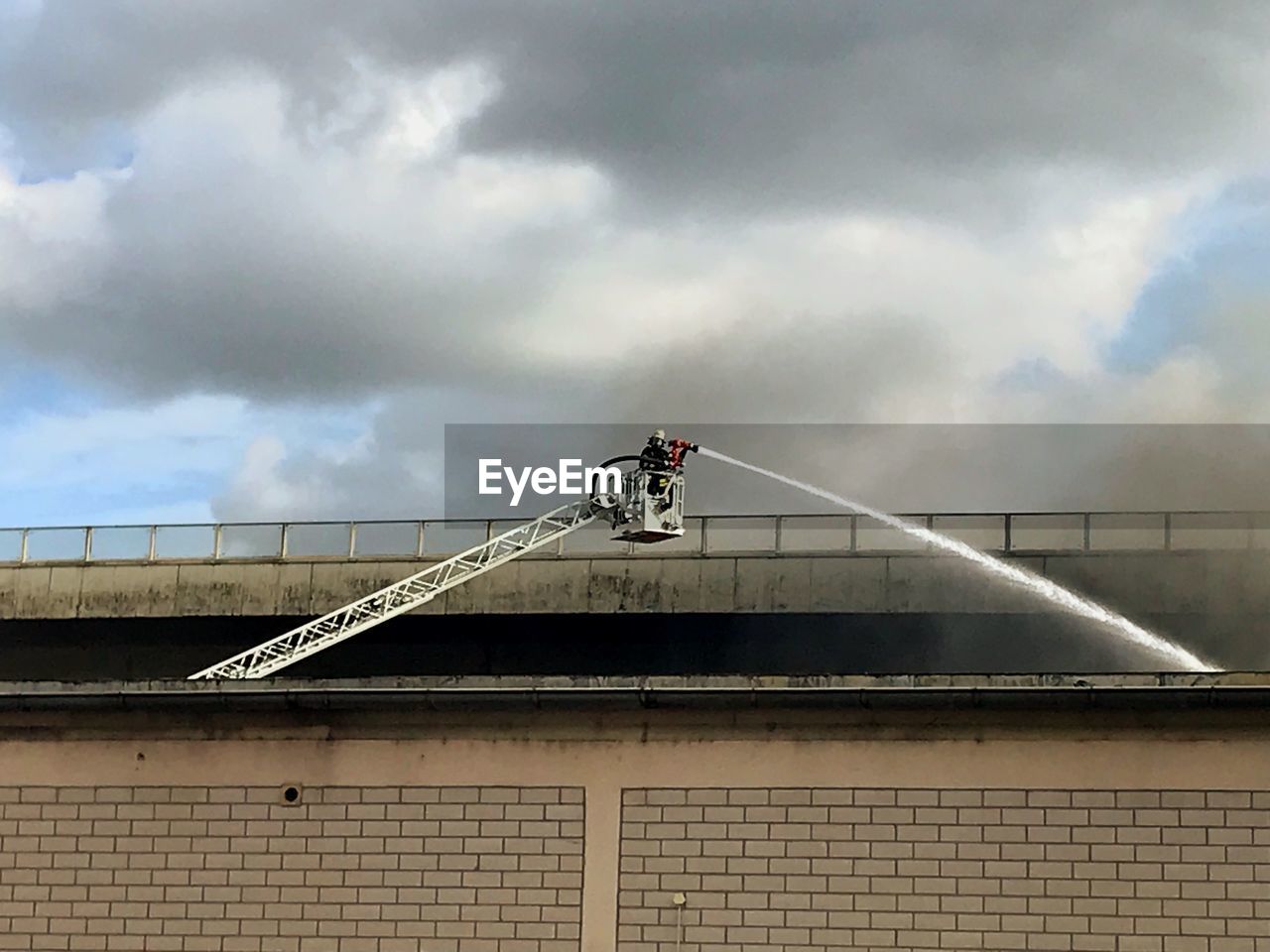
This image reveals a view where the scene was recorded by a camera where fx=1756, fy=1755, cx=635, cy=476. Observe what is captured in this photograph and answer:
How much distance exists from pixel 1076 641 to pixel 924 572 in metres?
4.08

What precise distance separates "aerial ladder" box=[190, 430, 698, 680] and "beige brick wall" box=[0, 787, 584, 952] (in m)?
17.1

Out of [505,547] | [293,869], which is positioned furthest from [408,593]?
[293,869]

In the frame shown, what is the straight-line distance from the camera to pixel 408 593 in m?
45.0

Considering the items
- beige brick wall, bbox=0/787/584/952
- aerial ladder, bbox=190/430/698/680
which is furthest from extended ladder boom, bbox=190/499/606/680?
beige brick wall, bbox=0/787/584/952

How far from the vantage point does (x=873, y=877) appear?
2267 centimetres

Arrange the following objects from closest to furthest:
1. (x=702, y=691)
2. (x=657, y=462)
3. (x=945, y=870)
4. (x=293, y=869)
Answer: (x=945, y=870) < (x=702, y=691) < (x=293, y=869) < (x=657, y=462)

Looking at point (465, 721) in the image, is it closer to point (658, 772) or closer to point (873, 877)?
point (658, 772)

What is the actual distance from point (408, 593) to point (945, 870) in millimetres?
24577

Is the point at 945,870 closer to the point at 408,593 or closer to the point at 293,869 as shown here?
the point at 293,869

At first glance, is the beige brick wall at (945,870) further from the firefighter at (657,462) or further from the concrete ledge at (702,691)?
the firefighter at (657,462)

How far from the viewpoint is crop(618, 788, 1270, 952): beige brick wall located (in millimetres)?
21922

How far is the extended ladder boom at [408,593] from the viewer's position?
43875 millimetres

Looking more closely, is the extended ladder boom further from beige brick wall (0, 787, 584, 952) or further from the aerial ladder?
beige brick wall (0, 787, 584, 952)

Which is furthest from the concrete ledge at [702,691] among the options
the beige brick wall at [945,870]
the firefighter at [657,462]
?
the firefighter at [657,462]
